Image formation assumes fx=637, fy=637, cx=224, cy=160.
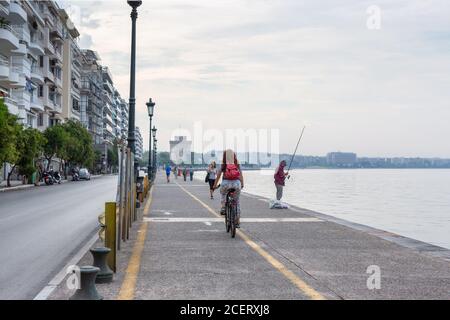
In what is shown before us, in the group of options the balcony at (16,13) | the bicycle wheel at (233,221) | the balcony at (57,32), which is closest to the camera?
the bicycle wheel at (233,221)

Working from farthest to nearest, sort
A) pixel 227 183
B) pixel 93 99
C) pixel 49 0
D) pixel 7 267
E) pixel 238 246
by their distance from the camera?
pixel 93 99 < pixel 49 0 < pixel 227 183 < pixel 238 246 < pixel 7 267

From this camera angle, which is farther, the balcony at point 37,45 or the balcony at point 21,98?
the balcony at point 37,45

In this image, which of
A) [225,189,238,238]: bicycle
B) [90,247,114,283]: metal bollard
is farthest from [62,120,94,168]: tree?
[90,247,114,283]: metal bollard

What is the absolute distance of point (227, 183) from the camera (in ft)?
44.1

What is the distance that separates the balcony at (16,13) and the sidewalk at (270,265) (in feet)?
155

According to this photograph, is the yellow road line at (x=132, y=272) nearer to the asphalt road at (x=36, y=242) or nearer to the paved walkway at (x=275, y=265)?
the paved walkway at (x=275, y=265)

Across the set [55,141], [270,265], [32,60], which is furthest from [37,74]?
[270,265]

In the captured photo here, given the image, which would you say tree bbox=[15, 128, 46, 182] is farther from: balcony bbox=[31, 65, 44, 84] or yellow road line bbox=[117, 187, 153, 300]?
yellow road line bbox=[117, 187, 153, 300]

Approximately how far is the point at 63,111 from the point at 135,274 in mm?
85545

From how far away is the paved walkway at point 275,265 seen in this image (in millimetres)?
7074

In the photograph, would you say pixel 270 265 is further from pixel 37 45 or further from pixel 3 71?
pixel 37 45

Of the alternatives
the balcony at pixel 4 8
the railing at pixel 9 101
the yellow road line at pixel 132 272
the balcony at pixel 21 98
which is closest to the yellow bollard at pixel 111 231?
the yellow road line at pixel 132 272
